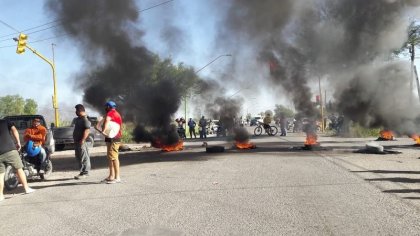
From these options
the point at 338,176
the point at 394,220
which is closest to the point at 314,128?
the point at 338,176

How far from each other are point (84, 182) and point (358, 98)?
31.3ft

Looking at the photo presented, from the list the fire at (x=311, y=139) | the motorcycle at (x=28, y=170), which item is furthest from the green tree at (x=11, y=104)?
the motorcycle at (x=28, y=170)

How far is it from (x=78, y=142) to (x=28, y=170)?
3.56 feet

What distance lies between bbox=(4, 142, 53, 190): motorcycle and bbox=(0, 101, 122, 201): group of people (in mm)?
84

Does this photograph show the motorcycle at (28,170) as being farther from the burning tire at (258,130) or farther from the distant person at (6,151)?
the burning tire at (258,130)

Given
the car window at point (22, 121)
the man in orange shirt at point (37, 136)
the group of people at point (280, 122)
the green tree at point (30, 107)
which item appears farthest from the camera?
the green tree at point (30, 107)

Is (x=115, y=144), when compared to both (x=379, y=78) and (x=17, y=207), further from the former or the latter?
(x=379, y=78)

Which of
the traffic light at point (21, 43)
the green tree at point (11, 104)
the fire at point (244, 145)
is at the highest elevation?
the green tree at point (11, 104)

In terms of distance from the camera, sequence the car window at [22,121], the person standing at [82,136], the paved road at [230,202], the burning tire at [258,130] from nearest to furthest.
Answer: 1. the paved road at [230,202]
2. the person standing at [82,136]
3. the car window at [22,121]
4. the burning tire at [258,130]

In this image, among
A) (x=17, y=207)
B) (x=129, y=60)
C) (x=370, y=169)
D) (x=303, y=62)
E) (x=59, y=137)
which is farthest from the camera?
(x=59, y=137)

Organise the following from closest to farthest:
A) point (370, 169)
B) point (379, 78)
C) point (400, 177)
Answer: point (400, 177) < point (370, 169) < point (379, 78)

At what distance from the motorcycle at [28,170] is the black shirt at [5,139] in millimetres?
1047

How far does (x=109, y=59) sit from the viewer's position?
15.8 meters

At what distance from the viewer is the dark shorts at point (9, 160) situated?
6.80 meters
